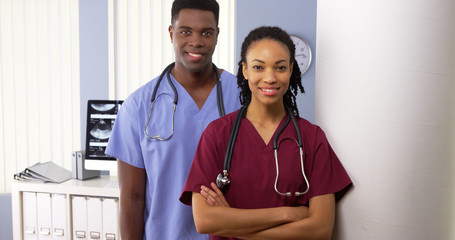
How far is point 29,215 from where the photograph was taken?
239cm

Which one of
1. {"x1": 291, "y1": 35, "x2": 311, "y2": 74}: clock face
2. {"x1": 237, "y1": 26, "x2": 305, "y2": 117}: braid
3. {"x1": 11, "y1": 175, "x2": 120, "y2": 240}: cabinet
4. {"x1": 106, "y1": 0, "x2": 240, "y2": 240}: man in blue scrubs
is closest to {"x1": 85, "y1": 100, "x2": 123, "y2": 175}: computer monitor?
{"x1": 11, "y1": 175, "x2": 120, "y2": 240}: cabinet

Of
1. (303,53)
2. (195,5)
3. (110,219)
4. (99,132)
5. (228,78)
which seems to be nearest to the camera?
(195,5)

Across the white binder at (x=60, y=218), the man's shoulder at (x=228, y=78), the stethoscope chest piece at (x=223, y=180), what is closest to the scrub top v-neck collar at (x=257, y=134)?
the stethoscope chest piece at (x=223, y=180)

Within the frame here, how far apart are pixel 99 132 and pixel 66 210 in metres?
0.48

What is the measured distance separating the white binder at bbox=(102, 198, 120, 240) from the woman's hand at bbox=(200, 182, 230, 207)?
1378 mm

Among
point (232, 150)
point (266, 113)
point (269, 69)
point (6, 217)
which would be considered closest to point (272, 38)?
point (269, 69)

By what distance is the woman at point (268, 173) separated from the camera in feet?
3.17

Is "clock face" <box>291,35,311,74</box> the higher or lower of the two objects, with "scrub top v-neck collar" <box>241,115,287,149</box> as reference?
higher

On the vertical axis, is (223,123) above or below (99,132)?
above

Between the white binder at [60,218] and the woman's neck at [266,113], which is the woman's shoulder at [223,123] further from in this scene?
the white binder at [60,218]

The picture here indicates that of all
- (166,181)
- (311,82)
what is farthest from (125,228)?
(311,82)

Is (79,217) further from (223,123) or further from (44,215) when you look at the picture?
(223,123)

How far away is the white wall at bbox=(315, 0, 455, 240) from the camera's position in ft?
2.99

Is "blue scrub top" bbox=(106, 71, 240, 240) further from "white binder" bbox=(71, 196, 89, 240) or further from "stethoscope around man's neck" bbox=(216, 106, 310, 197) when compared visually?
"white binder" bbox=(71, 196, 89, 240)
